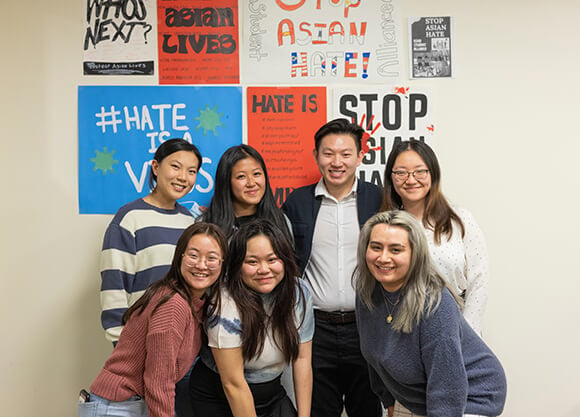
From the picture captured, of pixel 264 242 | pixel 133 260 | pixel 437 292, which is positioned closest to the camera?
pixel 437 292

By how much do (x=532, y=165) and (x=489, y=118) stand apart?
322mm

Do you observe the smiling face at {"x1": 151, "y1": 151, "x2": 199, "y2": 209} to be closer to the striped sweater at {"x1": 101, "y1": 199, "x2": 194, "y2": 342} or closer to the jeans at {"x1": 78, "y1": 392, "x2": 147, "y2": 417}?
the striped sweater at {"x1": 101, "y1": 199, "x2": 194, "y2": 342}

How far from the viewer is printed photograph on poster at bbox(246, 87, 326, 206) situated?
7.64ft

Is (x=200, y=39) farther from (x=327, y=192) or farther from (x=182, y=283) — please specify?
(x=182, y=283)

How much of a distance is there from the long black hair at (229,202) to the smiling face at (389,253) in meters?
0.57

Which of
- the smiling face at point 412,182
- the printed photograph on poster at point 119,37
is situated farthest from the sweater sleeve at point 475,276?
the printed photograph on poster at point 119,37

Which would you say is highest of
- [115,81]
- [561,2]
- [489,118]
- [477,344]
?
[561,2]

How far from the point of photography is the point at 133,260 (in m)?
1.93

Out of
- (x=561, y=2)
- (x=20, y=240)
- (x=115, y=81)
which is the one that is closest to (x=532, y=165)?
(x=561, y=2)

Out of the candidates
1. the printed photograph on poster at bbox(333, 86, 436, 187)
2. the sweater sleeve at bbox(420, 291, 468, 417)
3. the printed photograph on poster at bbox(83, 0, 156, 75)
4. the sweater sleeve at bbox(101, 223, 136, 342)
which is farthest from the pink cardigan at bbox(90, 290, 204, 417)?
the printed photograph on poster at bbox(83, 0, 156, 75)

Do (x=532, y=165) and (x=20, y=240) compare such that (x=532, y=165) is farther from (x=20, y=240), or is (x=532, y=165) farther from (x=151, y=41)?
(x=20, y=240)

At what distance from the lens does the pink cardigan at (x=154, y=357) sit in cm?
145

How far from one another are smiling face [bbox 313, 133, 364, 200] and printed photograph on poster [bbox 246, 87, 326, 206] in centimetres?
32

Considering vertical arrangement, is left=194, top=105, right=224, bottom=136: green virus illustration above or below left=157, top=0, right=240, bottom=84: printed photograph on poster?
below
